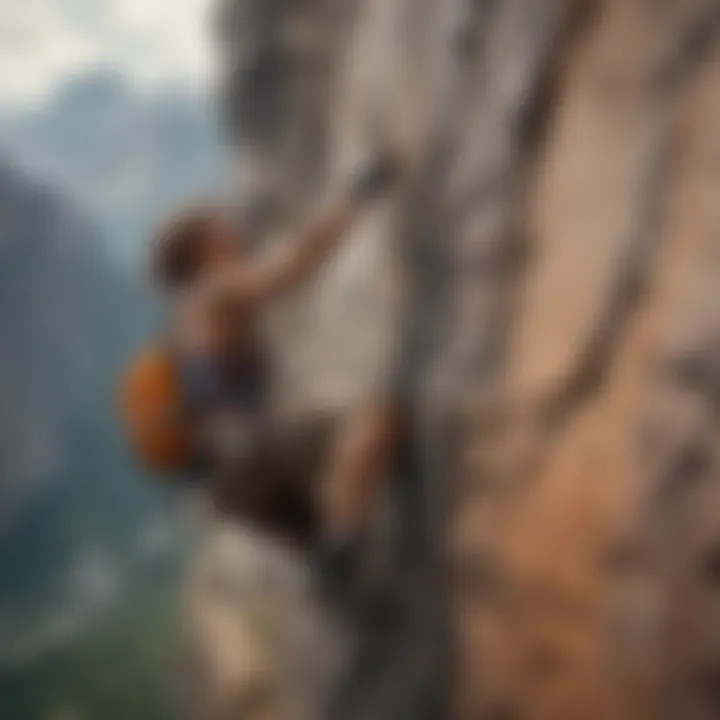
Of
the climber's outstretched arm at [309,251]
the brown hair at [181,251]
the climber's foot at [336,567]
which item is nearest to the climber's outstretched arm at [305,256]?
the climber's outstretched arm at [309,251]

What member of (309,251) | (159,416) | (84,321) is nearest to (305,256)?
(309,251)

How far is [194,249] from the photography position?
205cm

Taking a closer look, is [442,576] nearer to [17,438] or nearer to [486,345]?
[486,345]

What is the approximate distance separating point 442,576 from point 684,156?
0.64 metres

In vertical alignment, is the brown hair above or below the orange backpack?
above

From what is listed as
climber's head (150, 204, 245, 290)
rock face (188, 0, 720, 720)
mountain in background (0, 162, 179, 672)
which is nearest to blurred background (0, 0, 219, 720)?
mountain in background (0, 162, 179, 672)

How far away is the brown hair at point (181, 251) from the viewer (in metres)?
2.05

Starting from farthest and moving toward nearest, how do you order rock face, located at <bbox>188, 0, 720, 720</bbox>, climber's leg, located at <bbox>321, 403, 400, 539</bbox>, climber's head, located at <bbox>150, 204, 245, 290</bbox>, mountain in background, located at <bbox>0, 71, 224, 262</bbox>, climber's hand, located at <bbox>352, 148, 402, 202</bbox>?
mountain in background, located at <bbox>0, 71, 224, 262</bbox>
climber's head, located at <bbox>150, 204, 245, 290</bbox>
climber's hand, located at <bbox>352, 148, 402, 202</bbox>
climber's leg, located at <bbox>321, 403, 400, 539</bbox>
rock face, located at <bbox>188, 0, 720, 720</bbox>

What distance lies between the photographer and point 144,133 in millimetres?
2363

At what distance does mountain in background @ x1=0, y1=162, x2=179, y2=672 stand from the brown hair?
95mm

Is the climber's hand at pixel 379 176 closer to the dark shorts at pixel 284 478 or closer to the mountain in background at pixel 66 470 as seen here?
the dark shorts at pixel 284 478

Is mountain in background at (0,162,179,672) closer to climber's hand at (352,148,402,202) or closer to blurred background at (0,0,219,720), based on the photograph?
blurred background at (0,0,219,720)

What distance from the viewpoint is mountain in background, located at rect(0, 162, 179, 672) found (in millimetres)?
2123

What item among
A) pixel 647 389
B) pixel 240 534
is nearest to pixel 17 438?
pixel 240 534
